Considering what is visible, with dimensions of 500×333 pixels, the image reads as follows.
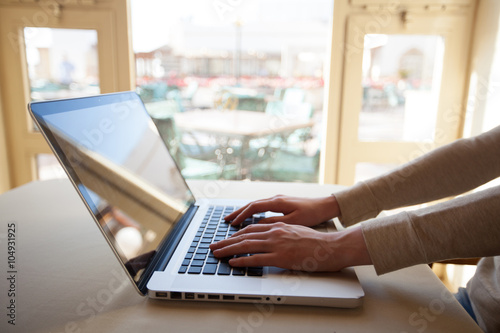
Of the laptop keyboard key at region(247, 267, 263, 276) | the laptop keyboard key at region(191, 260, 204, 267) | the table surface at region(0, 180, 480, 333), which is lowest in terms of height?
the table surface at region(0, 180, 480, 333)

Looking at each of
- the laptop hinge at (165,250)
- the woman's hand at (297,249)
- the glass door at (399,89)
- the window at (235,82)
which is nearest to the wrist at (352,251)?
the woman's hand at (297,249)

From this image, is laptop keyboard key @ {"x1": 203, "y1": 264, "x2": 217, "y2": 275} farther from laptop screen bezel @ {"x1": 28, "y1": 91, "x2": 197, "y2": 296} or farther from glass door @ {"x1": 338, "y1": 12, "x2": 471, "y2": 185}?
glass door @ {"x1": 338, "y1": 12, "x2": 471, "y2": 185}

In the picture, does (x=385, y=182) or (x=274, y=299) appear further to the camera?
(x=385, y=182)

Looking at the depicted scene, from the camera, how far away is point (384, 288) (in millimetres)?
551

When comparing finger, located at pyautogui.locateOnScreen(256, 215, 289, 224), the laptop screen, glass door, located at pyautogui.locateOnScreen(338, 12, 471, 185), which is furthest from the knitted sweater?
glass door, located at pyautogui.locateOnScreen(338, 12, 471, 185)

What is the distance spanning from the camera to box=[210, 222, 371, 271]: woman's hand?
0.54 m

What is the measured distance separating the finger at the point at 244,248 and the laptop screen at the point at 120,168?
0.11 meters

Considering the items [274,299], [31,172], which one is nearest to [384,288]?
[274,299]

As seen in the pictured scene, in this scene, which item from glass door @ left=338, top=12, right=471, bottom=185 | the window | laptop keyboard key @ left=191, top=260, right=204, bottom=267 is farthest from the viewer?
the window

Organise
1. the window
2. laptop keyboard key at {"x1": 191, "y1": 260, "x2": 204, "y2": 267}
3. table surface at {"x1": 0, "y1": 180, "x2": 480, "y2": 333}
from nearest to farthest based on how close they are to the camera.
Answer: table surface at {"x1": 0, "y1": 180, "x2": 480, "y2": 333}
laptop keyboard key at {"x1": 191, "y1": 260, "x2": 204, "y2": 267}
the window

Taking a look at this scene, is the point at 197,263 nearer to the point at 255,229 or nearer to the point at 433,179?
the point at 255,229

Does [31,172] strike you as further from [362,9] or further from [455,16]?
[455,16]

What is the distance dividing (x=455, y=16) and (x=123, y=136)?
6.38 feet

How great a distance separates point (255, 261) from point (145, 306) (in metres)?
0.16
